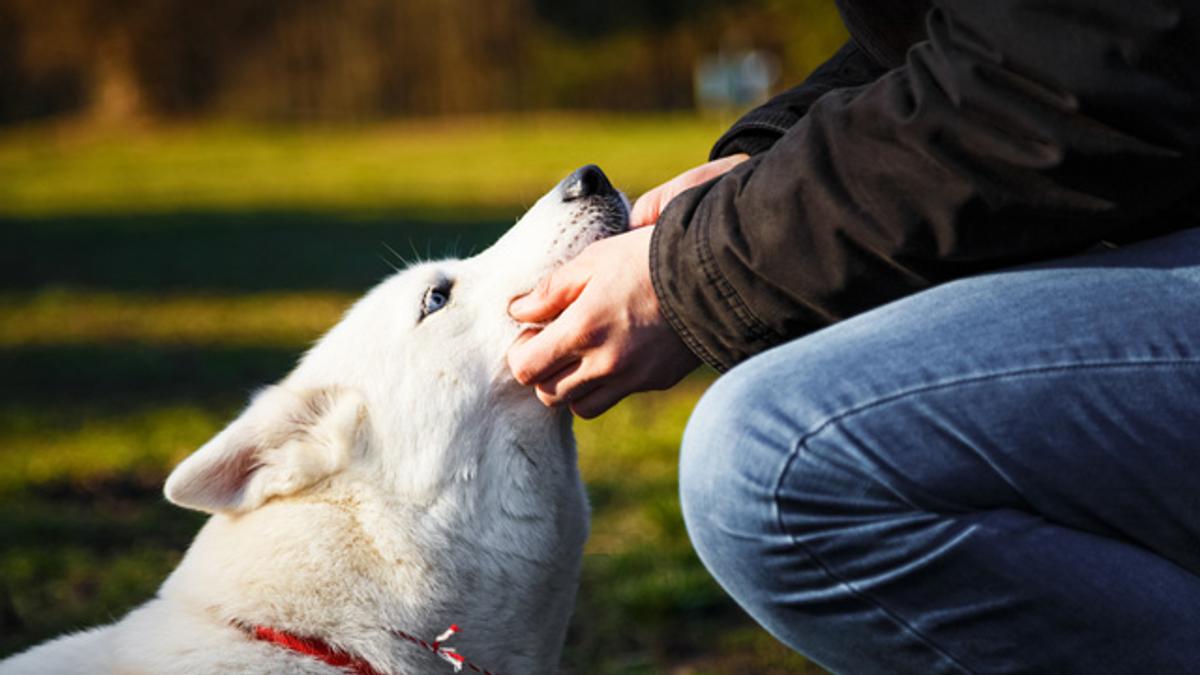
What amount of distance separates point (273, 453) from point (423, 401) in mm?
271

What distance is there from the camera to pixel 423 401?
2305 millimetres

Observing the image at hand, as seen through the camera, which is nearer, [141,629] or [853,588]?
[853,588]

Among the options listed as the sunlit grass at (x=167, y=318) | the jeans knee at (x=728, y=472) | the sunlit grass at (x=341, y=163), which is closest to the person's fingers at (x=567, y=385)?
the jeans knee at (x=728, y=472)

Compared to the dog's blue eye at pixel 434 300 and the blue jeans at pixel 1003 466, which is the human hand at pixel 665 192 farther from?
the blue jeans at pixel 1003 466

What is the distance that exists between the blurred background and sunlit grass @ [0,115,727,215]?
109mm

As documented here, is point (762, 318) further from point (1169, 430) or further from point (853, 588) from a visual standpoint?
point (1169, 430)

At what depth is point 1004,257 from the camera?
6.13 ft

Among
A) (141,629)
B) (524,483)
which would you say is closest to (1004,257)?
(524,483)

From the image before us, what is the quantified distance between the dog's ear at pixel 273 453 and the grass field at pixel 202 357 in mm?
669

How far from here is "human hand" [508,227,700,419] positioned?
6.54 feet

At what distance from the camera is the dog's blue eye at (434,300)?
7.92ft

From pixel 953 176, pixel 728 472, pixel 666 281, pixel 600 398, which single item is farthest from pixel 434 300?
pixel 953 176

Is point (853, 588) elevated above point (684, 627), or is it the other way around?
point (853, 588)

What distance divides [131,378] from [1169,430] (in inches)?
231
